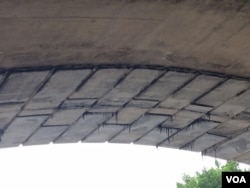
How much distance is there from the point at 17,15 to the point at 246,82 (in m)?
11.6

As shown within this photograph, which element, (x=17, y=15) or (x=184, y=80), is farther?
Result: (x=184, y=80)

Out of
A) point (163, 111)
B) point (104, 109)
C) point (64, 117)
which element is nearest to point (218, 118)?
point (163, 111)

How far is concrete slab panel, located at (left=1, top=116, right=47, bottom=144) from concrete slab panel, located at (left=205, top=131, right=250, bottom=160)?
11353 millimetres

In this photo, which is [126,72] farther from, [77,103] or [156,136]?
[156,136]

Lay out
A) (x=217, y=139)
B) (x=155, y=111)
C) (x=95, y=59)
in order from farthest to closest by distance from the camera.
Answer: (x=217, y=139) < (x=155, y=111) < (x=95, y=59)

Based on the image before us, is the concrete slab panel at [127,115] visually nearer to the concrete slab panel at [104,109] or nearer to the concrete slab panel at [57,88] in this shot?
the concrete slab panel at [104,109]

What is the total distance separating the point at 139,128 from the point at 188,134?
9.60ft

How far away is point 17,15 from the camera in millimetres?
16672

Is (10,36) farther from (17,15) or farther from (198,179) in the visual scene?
(198,179)

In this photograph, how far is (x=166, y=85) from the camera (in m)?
24.1

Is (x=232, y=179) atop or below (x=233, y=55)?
below

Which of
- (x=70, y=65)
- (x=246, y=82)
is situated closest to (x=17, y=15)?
(x=70, y=65)

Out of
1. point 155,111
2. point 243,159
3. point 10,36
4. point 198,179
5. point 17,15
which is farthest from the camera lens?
point 198,179

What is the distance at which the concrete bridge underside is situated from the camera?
58.2 ft
